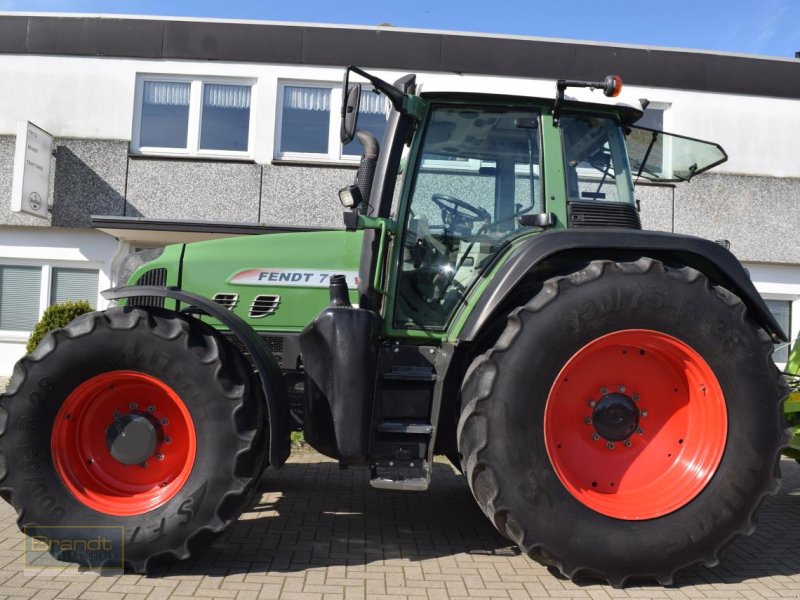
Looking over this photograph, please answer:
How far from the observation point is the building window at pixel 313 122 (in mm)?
8867

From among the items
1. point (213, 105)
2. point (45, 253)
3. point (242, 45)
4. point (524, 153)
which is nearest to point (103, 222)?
point (45, 253)

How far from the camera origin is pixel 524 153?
3.44 m

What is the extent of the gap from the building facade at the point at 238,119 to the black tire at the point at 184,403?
19.4ft

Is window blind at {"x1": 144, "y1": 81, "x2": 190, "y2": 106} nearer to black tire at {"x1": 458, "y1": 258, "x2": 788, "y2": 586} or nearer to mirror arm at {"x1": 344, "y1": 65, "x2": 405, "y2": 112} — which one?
mirror arm at {"x1": 344, "y1": 65, "x2": 405, "y2": 112}

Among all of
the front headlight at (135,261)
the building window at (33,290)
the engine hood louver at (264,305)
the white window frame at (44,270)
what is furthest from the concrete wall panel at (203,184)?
the engine hood louver at (264,305)

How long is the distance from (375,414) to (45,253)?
7700mm

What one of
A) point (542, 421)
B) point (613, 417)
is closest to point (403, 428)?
point (542, 421)

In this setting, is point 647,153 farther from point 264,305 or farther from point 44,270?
point 44,270

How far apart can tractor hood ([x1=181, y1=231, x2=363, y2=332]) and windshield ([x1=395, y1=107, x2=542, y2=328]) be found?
0.44 metres

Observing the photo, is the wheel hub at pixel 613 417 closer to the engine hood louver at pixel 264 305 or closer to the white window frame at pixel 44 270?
the engine hood louver at pixel 264 305

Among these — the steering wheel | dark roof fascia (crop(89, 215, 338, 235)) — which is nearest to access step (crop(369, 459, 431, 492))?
the steering wheel

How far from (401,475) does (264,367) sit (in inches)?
33.4

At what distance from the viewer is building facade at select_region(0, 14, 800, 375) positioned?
345 inches

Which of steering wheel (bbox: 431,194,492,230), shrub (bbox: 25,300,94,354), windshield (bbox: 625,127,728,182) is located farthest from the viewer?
shrub (bbox: 25,300,94,354)
